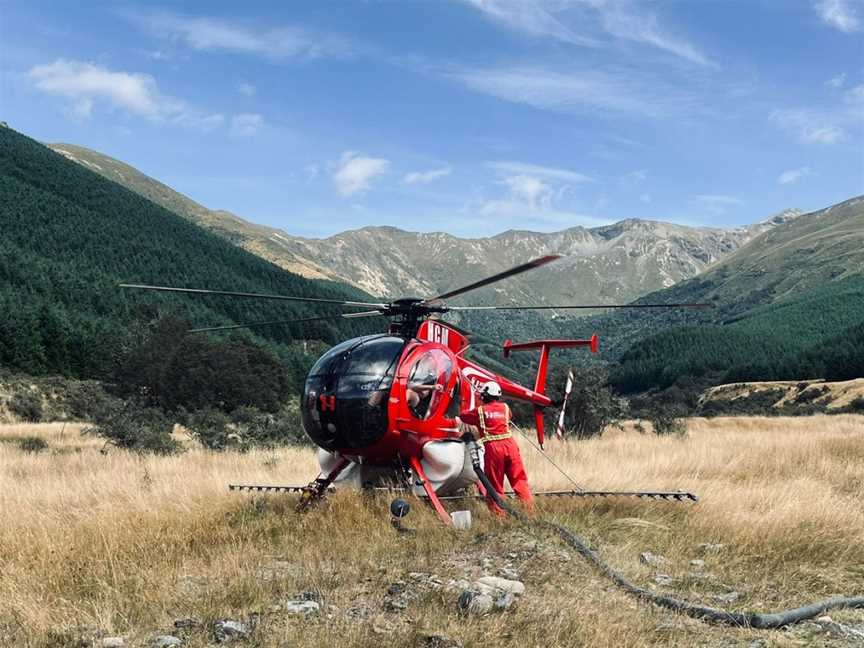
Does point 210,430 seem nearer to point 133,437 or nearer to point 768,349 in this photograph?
point 133,437

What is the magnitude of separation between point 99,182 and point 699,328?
157m

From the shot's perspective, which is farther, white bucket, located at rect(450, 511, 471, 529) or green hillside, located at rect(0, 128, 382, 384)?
green hillside, located at rect(0, 128, 382, 384)

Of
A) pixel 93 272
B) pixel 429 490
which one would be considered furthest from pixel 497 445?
pixel 93 272

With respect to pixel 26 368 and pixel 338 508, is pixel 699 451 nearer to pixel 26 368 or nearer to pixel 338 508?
pixel 338 508

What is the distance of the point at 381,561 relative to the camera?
6.81 m

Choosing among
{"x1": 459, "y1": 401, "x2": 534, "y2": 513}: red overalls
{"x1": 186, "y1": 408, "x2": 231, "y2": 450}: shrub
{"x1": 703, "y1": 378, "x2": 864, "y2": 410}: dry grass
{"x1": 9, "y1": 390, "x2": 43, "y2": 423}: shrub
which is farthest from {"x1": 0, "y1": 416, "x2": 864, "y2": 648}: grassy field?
{"x1": 703, "y1": 378, "x2": 864, "y2": 410}: dry grass

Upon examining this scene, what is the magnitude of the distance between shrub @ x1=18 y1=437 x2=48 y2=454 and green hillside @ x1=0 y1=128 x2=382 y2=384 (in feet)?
93.8

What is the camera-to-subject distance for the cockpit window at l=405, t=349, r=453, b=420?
891cm

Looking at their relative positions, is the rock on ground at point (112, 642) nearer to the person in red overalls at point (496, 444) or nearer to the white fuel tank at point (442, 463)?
the white fuel tank at point (442, 463)

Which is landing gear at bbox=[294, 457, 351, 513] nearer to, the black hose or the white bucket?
the white bucket

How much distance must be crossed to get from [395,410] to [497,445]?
1.51 meters

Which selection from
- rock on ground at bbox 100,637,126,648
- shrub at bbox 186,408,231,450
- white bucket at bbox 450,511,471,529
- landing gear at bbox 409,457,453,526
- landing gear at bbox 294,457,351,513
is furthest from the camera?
shrub at bbox 186,408,231,450

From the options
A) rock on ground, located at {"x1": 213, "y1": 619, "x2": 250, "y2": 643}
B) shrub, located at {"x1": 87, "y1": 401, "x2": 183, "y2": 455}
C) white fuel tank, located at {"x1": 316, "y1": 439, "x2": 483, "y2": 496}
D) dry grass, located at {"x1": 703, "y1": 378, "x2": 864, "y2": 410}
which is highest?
white fuel tank, located at {"x1": 316, "y1": 439, "x2": 483, "y2": 496}

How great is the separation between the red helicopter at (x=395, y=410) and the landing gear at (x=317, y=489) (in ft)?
0.04
